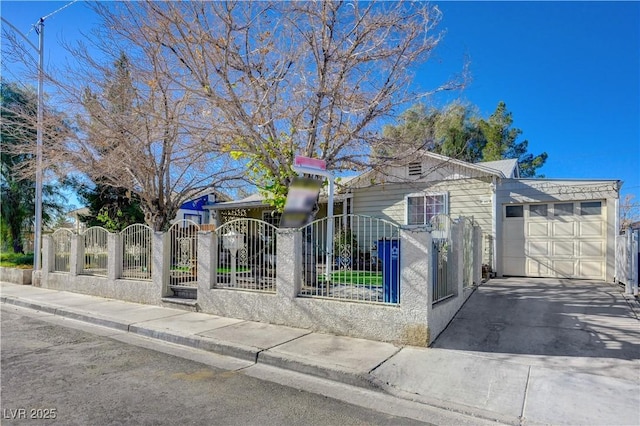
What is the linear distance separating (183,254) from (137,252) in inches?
64.2

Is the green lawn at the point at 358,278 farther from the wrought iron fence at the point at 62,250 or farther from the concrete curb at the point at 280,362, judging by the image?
the wrought iron fence at the point at 62,250

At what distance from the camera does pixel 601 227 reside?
11.1 meters

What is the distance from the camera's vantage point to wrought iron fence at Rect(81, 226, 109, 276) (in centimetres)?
1141

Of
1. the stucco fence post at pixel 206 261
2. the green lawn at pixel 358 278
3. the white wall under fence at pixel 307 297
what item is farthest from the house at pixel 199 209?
the green lawn at pixel 358 278

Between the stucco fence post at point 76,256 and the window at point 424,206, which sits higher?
the window at point 424,206

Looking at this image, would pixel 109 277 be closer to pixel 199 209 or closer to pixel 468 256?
pixel 468 256

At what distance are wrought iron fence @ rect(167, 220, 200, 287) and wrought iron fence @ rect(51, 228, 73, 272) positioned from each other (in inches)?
187

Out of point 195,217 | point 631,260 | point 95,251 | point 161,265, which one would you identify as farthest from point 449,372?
point 195,217

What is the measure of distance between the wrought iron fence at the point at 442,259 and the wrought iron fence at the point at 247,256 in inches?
120

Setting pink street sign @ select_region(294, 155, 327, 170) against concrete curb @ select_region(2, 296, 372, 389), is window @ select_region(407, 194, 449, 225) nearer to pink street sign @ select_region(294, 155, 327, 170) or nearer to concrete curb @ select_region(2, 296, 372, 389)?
Result: pink street sign @ select_region(294, 155, 327, 170)

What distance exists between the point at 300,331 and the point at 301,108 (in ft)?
15.9

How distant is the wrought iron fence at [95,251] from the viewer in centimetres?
1141

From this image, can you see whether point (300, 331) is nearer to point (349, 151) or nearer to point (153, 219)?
point (349, 151)

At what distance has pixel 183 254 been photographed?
31.7 feet
